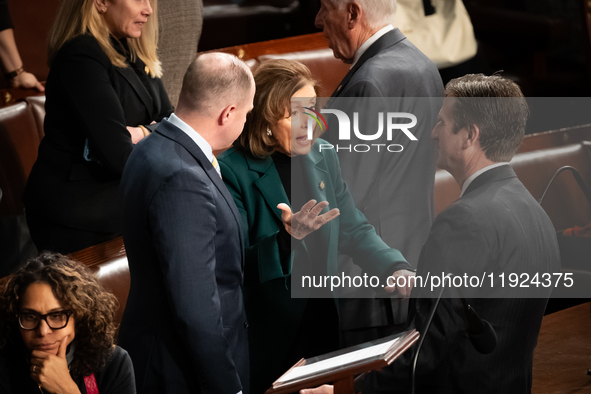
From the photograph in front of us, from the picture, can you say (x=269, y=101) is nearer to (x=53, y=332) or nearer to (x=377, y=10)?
(x=377, y=10)

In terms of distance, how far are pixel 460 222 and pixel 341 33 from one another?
982mm

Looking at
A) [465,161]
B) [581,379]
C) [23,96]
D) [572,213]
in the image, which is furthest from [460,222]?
[23,96]

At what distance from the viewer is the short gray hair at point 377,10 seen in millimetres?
2201

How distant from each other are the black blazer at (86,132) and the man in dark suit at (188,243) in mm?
656

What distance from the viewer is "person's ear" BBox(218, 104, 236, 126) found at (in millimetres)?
1542

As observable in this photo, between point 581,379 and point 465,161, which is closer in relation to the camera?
point 465,161

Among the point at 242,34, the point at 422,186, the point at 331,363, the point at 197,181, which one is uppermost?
the point at 197,181

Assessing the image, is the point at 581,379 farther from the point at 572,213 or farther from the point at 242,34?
the point at 242,34

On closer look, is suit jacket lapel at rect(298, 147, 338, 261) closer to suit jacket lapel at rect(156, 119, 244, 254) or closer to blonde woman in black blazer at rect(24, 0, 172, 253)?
suit jacket lapel at rect(156, 119, 244, 254)

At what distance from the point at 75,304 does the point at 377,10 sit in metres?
1.42

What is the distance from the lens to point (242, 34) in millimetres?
4711

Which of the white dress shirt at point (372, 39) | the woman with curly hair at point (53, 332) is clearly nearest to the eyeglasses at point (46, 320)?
the woman with curly hair at point (53, 332)

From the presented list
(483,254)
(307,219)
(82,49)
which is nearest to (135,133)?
(82,49)

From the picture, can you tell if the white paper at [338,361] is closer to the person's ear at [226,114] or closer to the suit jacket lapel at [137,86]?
the person's ear at [226,114]
